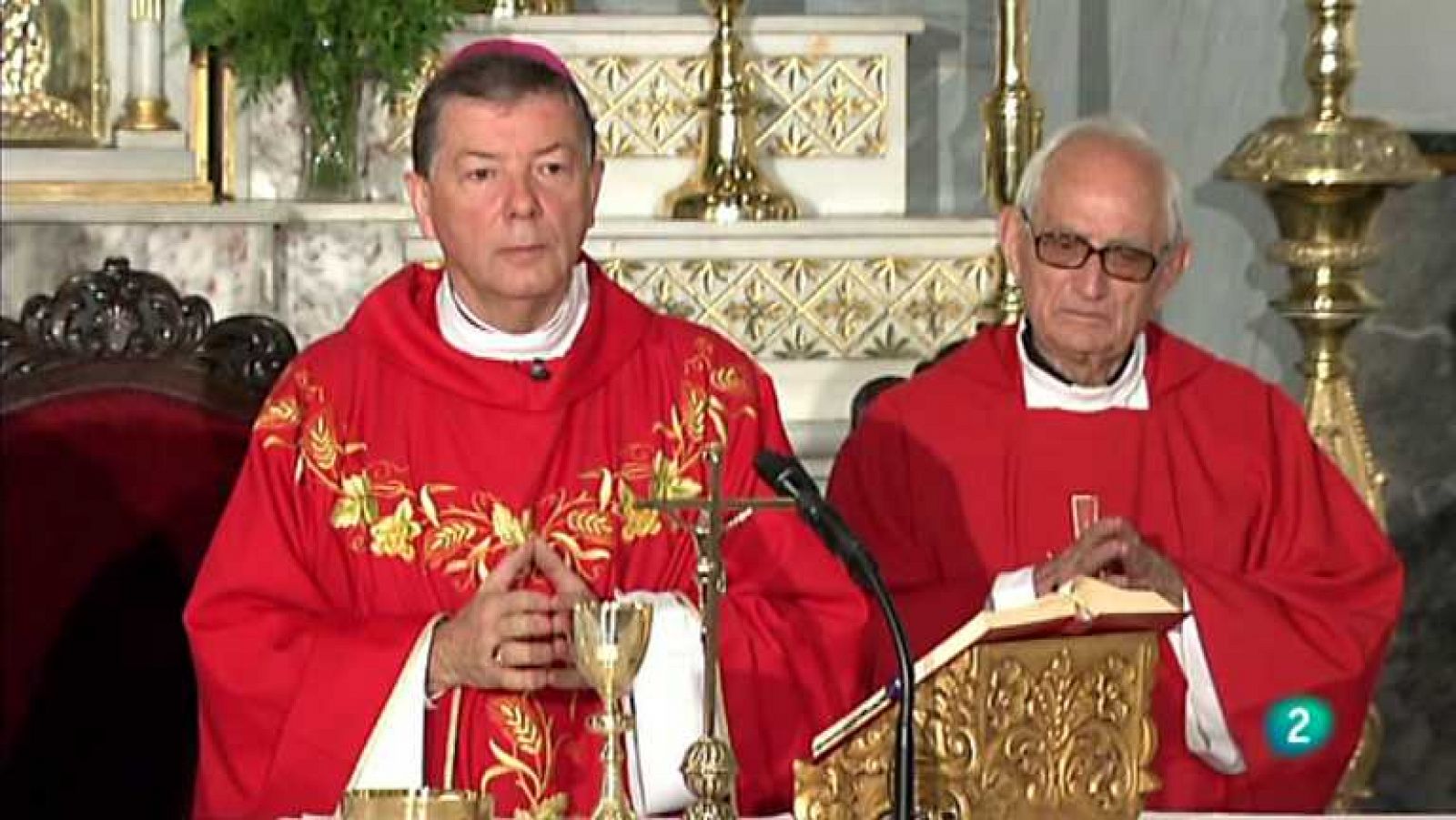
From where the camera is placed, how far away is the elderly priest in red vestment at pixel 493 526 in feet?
18.1

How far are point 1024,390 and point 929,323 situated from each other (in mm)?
1257

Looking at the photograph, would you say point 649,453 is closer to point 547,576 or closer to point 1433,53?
point 547,576

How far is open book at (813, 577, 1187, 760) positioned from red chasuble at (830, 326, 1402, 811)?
1399mm

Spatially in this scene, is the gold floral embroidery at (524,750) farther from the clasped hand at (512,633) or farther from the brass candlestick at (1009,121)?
the brass candlestick at (1009,121)

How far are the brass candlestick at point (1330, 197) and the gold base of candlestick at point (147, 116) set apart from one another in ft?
6.90

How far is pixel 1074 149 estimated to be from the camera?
6238 millimetres

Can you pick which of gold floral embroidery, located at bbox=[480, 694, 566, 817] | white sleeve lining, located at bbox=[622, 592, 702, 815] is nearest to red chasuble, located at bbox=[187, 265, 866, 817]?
gold floral embroidery, located at bbox=[480, 694, 566, 817]

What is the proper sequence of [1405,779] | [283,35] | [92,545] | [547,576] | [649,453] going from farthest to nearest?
[1405,779] → [283,35] → [92,545] → [649,453] → [547,576]

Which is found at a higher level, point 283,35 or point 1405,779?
point 283,35

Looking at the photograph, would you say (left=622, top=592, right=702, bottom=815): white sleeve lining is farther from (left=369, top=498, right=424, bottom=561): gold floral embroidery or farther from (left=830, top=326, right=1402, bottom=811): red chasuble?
(left=830, top=326, right=1402, bottom=811): red chasuble

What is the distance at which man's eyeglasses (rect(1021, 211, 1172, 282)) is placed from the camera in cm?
615

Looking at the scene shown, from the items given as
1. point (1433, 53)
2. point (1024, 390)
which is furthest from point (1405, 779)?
point (1024, 390)

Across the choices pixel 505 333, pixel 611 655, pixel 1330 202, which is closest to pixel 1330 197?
pixel 1330 202

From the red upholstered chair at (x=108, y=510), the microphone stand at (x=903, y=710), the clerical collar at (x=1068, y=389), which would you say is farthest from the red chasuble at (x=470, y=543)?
the microphone stand at (x=903, y=710)
